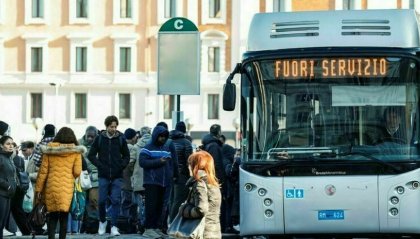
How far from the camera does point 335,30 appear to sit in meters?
18.4

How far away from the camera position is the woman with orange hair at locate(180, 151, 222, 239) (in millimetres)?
14414

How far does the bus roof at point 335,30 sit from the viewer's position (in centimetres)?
1820

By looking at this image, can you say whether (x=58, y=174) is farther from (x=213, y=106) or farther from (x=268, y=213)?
(x=213, y=106)

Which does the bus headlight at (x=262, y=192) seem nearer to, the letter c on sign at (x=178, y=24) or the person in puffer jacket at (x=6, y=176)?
the person in puffer jacket at (x=6, y=176)

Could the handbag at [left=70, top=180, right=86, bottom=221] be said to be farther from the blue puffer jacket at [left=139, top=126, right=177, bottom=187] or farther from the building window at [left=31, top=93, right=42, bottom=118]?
the building window at [left=31, top=93, right=42, bottom=118]

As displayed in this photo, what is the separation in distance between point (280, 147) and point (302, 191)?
676mm

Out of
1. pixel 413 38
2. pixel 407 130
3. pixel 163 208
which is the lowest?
pixel 163 208

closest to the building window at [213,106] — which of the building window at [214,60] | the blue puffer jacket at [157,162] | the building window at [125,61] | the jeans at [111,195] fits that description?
the building window at [214,60]

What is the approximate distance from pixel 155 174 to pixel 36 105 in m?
64.4

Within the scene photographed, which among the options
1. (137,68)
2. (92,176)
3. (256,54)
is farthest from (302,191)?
(137,68)

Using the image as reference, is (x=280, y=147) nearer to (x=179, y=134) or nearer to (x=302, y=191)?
(x=302, y=191)

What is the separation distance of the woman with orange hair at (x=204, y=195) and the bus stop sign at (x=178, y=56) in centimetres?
885

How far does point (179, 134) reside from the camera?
21.6 meters

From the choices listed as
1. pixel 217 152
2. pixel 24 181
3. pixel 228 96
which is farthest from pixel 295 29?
pixel 24 181
